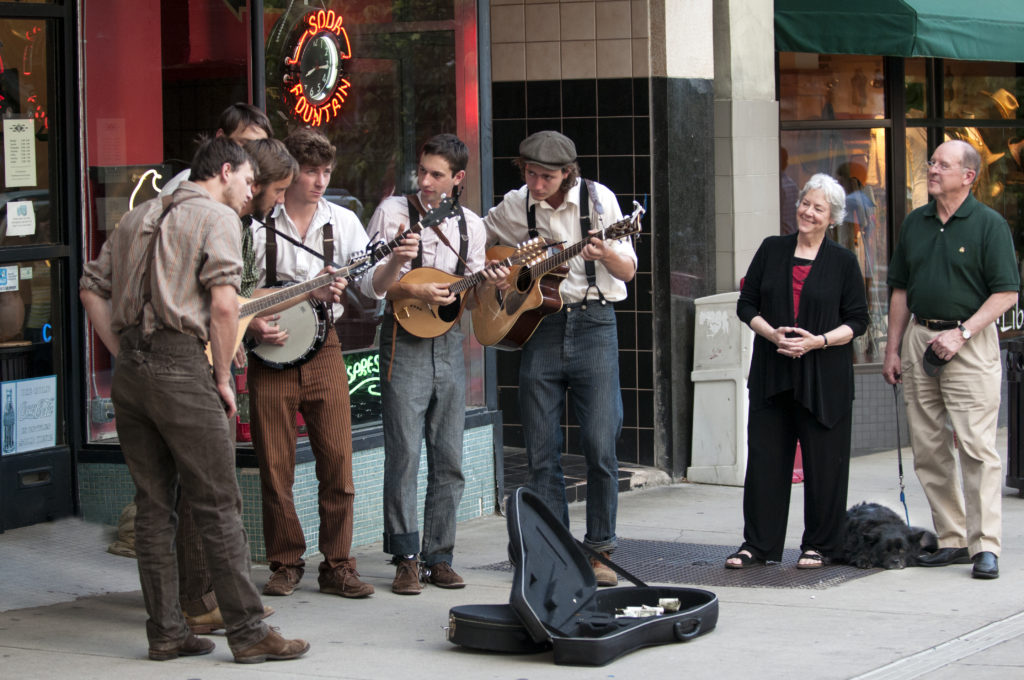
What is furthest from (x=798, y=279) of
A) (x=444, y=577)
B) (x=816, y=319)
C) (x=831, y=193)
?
(x=444, y=577)

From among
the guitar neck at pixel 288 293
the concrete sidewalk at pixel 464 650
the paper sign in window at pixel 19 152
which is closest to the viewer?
the concrete sidewalk at pixel 464 650

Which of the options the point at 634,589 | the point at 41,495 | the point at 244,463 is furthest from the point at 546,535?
the point at 41,495

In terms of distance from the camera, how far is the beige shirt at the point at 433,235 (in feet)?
21.5

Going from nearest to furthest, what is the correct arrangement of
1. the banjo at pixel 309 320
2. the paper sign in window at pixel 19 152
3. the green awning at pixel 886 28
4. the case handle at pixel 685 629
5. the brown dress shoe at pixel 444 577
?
the case handle at pixel 685 629 → the banjo at pixel 309 320 → the brown dress shoe at pixel 444 577 → the paper sign in window at pixel 19 152 → the green awning at pixel 886 28

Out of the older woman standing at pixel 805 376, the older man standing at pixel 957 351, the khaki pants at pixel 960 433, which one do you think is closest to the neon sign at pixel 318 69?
the older woman standing at pixel 805 376

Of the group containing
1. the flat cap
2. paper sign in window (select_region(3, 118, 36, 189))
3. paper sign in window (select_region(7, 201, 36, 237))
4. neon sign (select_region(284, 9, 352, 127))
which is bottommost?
paper sign in window (select_region(7, 201, 36, 237))

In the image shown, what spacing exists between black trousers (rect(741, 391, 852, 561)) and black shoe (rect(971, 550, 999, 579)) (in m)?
0.62

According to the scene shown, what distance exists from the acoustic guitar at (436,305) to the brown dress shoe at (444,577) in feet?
3.40

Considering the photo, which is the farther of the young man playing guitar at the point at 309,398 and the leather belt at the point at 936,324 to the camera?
the leather belt at the point at 936,324

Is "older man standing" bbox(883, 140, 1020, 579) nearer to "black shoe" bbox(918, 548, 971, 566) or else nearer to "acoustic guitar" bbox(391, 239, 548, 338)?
"black shoe" bbox(918, 548, 971, 566)

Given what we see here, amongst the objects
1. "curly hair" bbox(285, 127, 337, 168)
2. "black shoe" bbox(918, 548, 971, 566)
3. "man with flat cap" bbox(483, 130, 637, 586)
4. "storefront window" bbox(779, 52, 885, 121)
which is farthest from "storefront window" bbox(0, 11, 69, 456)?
"storefront window" bbox(779, 52, 885, 121)

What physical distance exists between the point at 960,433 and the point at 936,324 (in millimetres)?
526

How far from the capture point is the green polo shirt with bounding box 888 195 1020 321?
22.9ft

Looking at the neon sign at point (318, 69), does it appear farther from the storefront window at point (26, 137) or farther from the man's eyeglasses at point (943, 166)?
the man's eyeglasses at point (943, 166)
